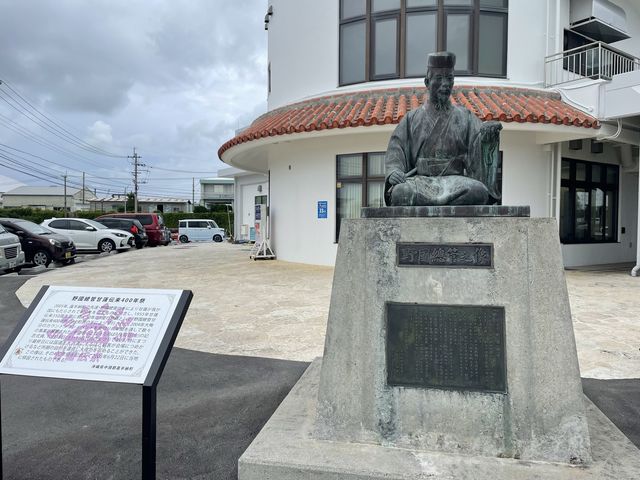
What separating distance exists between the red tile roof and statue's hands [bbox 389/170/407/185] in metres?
5.79

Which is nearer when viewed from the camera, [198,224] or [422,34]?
[422,34]

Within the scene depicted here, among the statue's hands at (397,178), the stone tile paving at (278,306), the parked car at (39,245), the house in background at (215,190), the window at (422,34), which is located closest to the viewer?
the statue's hands at (397,178)

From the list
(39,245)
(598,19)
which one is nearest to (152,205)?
(39,245)

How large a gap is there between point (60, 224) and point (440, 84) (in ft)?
59.2

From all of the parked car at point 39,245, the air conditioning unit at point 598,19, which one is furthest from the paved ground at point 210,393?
the air conditioning unit at point 598,19

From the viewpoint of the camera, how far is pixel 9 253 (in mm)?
10773

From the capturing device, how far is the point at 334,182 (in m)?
A: 10.9

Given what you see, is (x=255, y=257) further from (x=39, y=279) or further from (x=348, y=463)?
(x=348, y=463)

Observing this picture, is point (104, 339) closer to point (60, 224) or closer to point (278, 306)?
point (278, 306)

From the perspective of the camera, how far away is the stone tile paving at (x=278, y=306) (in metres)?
4.78

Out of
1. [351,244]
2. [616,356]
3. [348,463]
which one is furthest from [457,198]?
[616,356]

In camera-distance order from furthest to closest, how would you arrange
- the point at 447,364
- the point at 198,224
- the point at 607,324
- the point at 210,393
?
the point at 198,224 → the point at 607,324 → the point at 210,393 → the point at 447,364

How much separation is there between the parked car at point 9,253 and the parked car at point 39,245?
120 centimetres

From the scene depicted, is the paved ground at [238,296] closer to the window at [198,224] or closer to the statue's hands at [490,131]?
the statue's hands at [490,131]
